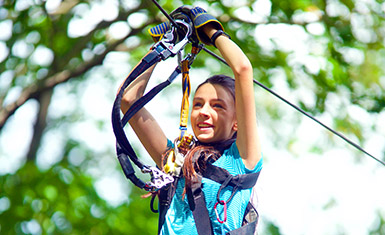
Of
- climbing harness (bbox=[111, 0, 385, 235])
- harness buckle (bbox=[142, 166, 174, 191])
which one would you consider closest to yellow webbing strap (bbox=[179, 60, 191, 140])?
climbing harness (bbox=[111, 0, 385, 235])

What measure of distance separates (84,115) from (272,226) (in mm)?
5253

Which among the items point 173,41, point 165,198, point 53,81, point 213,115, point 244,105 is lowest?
point 53,81

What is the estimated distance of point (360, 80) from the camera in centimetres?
548

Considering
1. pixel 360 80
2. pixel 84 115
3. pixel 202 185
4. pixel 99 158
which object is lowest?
pixel 99 158

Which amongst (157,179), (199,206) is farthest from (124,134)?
(199,206)

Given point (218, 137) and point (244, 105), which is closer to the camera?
point (244, 105)

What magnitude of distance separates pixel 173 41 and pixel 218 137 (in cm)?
50

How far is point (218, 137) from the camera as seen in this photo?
8.09ft

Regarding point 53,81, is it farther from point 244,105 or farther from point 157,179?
point 244,105

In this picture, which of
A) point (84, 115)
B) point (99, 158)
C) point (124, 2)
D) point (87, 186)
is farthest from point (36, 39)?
point (99, 158)

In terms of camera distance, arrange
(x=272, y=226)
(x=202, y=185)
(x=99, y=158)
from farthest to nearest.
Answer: (x=99, y=158) < (x=272, y=226) < (x=202, y=185)

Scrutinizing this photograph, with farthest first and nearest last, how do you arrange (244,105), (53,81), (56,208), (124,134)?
(56,208) < (53,81) < (124,134) < (244,105)

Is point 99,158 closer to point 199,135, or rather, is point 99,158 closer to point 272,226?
point 272,226

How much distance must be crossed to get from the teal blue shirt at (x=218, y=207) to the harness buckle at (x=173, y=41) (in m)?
0.50
